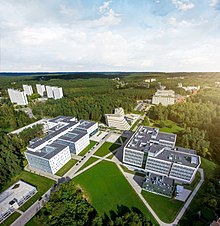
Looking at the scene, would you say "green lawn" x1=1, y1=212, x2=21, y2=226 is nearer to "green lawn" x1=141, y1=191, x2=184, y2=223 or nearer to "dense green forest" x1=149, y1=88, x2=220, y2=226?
"green lawn" x1=141, y1=191, x2=184, y2=223

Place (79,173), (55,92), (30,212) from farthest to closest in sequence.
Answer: (55,92)
(79,173)
(30,212)

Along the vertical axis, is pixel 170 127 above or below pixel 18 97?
below

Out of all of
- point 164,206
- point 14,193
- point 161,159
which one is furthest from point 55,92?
point 164,206

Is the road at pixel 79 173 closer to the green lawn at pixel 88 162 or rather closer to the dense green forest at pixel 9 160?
the green lawn at pixel 88 162

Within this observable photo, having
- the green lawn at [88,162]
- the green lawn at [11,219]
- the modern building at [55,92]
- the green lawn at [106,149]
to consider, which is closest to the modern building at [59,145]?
the green lawn at [88,162]

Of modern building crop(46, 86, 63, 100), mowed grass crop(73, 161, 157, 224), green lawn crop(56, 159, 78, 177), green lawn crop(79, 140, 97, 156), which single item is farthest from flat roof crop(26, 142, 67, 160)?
modern building crop(46, 86, 63, 100)

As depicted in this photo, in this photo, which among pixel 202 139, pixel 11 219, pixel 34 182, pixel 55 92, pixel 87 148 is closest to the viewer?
pixel 11 219

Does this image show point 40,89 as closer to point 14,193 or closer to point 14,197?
point 14,193
